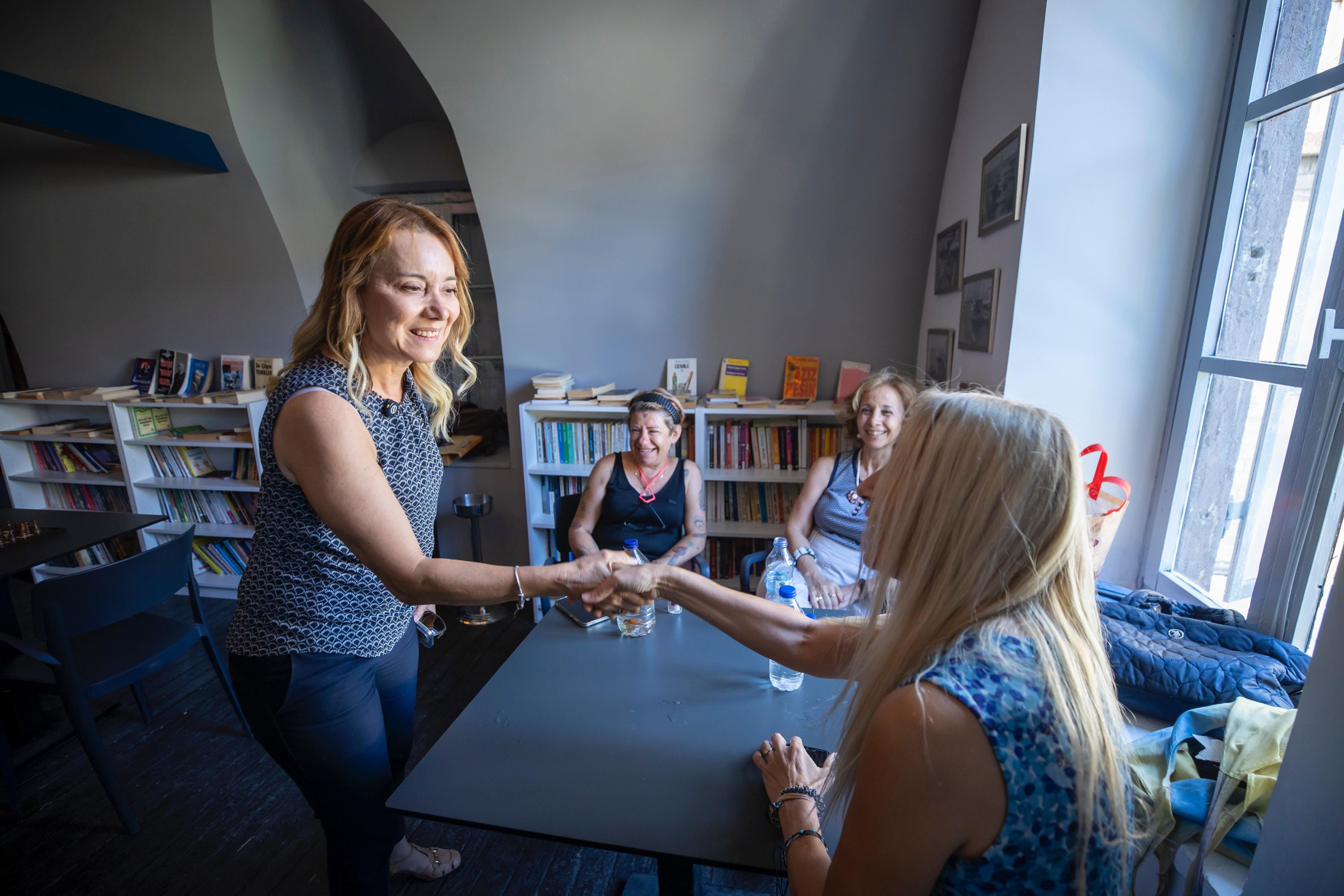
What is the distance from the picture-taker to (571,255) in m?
3.46

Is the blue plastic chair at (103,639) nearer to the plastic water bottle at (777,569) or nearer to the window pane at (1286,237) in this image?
the plastic water bottle at (777,569)

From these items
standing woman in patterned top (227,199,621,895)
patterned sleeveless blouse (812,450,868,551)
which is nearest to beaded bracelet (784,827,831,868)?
standing woman in patterned top (227,199,621,895)

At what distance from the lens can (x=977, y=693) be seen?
76 cm

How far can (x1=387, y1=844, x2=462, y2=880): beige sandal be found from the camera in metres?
1.89

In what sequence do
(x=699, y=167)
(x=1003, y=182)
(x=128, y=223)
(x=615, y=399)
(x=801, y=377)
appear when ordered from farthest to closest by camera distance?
(x=128, y=223) < (x=801, y=377) < (x=615, y=399) < (x=699, y=167) < (x=1003, y=182)

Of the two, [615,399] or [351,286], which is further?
[615,399]

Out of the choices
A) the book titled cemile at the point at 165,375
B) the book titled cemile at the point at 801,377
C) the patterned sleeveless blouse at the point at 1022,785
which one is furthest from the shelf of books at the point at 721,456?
the book titled cemile at the point at 165,375

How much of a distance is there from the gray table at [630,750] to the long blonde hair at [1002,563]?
0.33m

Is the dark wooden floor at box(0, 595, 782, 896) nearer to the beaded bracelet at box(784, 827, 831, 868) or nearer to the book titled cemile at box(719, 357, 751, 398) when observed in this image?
the beaded bracelet at box(784, 827, 831, 868)

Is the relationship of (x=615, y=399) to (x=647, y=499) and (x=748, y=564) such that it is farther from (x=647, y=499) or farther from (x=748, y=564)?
(x=748, y=564)

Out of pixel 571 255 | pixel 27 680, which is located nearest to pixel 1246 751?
pixel 571 255

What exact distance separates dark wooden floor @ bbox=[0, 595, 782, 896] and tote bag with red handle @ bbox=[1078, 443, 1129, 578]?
58.4 inches

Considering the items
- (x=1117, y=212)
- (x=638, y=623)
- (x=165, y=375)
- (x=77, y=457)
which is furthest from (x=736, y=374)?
(x=77, y=457)

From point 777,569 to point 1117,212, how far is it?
5.50ft
